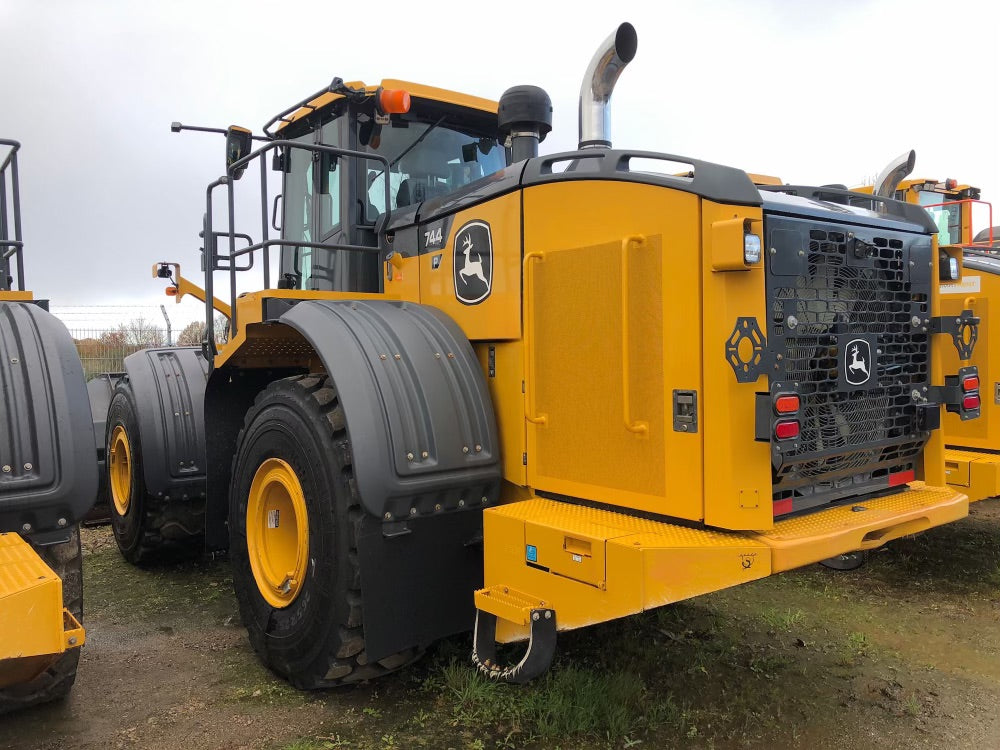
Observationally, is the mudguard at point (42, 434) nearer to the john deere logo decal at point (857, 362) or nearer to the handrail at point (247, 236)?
the handrail at point (247, 236)

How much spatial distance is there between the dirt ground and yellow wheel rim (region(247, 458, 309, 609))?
1.39ft

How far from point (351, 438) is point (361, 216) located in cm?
180

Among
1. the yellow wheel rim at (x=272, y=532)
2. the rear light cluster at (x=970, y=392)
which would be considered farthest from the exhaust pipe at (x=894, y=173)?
the yellow wheel rim at (x=272, y=532)

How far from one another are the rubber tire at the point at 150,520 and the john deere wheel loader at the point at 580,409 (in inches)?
62.4

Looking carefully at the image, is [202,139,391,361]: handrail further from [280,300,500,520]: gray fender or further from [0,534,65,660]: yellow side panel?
[0,534,65,660]: yellow side panel

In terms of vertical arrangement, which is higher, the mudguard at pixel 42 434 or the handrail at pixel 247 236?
the handrail at pixel 247 236

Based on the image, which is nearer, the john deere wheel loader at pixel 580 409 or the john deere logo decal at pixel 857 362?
the john deere wheel loader at pixel 580 409

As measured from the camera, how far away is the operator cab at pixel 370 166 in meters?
4.51

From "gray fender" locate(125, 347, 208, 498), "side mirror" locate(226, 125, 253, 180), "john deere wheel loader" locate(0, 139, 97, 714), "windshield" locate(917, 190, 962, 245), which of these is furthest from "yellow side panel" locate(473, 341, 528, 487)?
"windshield" locate(917, 190, 962, 245)

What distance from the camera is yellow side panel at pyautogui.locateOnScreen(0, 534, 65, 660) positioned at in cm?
208

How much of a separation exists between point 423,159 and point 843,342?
2.66m

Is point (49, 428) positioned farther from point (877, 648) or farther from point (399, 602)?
point (877, 648)

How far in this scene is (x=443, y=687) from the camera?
11.5ft

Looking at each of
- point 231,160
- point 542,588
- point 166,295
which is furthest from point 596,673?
point 166,295
